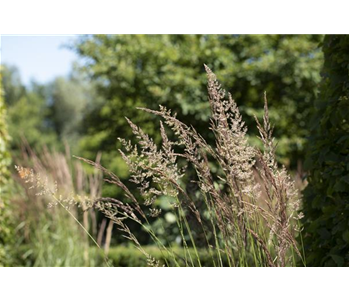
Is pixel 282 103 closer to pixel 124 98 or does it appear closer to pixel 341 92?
pixel 124 98

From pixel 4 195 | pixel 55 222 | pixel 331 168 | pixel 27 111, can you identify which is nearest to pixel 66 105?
pixel 27 111

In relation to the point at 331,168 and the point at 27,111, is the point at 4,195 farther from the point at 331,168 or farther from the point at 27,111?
the point at 27,111

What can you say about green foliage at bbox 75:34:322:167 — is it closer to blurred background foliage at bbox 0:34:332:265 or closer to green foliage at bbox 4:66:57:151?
blurred background foliage at bbox 0:34:332:265

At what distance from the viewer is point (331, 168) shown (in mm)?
2209

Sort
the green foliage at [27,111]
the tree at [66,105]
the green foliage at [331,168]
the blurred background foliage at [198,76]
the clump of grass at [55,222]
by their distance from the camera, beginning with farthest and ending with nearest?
the tree at [66,105] < the green foliage at [27,111] < the blurred background foliage at [198,76] < the clump of grass at [55,222] < the green foliage at [331,168]

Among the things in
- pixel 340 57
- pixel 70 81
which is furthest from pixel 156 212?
pixel 70 81

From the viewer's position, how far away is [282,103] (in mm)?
7145

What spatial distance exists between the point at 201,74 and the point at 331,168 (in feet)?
14.4

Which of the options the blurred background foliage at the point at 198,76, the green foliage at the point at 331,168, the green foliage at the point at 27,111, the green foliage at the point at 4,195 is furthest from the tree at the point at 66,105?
the green foliage at the point at 331,168

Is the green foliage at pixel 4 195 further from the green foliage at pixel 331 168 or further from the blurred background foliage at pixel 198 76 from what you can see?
the green foliage at pixel 331 168

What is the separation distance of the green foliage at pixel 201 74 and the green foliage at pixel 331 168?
3656mm

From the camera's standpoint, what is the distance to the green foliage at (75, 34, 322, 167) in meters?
6.39

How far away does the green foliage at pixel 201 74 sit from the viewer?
6.39 meters
